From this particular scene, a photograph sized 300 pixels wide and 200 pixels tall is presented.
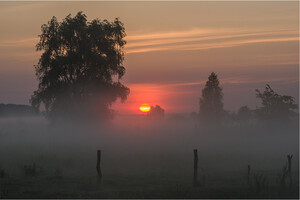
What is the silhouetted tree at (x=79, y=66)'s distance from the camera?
39.4 m

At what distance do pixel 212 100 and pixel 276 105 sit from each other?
600 inches

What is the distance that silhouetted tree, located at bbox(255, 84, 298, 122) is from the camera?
54688mm

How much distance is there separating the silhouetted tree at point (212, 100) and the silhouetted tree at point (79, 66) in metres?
29.8

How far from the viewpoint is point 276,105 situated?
54.8m

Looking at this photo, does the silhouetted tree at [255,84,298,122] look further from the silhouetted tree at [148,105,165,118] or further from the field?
the silhouetted tree at [148,105,165,118]

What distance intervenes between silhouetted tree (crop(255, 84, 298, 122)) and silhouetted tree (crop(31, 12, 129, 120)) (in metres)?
23.1

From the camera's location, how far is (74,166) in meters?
26.7

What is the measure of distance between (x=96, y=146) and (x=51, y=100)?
740 centimetres

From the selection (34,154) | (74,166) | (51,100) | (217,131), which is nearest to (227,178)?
(74,166)

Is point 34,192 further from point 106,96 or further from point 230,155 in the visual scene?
point 106,96

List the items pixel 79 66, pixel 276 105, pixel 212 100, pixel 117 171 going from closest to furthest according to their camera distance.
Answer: pixel 117 171
pixel 79 66
pixel 276 105
pixel 212 100

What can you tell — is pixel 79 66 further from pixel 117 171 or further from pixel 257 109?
pixel 257 109

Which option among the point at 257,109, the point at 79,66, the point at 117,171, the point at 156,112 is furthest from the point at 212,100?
the point at 156,112

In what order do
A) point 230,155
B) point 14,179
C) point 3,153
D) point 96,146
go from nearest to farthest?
point 14,179, point 3,153, point 230,155, point 96,146
